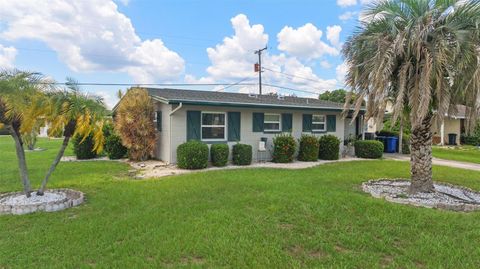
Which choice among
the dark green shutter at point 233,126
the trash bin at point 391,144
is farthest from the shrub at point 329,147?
the trash bin at point 391,144

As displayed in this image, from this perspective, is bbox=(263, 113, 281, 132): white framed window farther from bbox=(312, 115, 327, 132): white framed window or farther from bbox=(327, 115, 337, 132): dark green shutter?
bbox=(327, 115, 337, 132): dark green shutter

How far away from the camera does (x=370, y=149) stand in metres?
14.4

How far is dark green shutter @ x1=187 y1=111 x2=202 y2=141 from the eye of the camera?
11.5 meters

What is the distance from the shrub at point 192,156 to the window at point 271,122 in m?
3.37

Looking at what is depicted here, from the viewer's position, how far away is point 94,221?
4969 mm

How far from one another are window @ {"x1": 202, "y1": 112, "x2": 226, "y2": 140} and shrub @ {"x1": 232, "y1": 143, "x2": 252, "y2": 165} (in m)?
0.82

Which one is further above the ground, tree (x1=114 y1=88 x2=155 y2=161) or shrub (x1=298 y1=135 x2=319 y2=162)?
tree (x1=114 y1=88 x2=155 y2=161)

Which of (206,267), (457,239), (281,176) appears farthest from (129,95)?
(457,239)

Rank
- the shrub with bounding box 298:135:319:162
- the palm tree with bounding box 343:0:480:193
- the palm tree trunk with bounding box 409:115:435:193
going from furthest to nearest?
1. the shrub with bounding box 298:135:319:162
2. the palm tree trunk with bounding box 409:115:435:193
3. the palm tree with bounding box 343:0:480:193

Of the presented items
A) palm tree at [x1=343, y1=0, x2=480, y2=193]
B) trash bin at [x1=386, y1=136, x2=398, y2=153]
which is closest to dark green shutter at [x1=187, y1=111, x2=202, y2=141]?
palm tree at [x1=343, y1=0, x2=480, y2=193]

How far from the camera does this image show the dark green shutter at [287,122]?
13.5 m

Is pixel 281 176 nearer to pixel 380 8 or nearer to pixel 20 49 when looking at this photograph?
pixel 380 8

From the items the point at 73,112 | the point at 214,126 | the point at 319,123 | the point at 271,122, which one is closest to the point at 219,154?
the point at 214,126

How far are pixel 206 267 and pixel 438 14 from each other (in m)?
6.59
